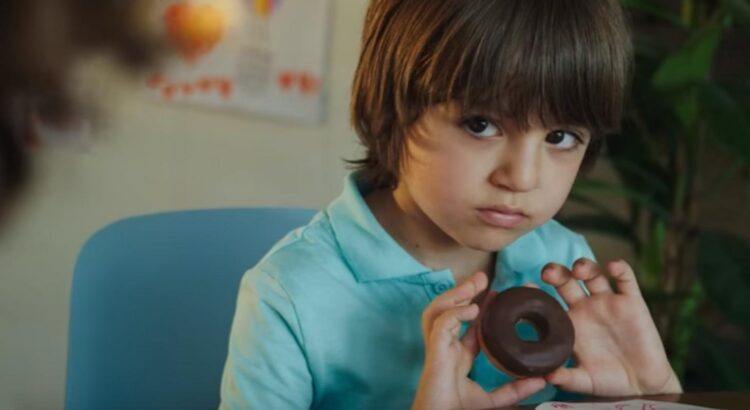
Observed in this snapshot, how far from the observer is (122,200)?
198cm

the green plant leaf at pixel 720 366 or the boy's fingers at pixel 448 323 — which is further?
the green plant leaf at pixel 720 366

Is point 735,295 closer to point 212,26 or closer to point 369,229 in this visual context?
point 369,229

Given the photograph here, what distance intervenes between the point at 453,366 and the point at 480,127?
190 mm

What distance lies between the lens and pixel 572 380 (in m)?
0.83

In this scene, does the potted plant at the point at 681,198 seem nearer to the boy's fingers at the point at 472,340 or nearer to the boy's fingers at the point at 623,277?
the boy's fingers at the point at 623,277

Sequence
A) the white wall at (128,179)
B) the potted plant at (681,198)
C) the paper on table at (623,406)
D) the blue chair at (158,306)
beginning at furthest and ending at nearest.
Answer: the white wall at (128,179)
the potted plant at (681,198)
the blue chair at (158,306)
the paper on table at (623,406)

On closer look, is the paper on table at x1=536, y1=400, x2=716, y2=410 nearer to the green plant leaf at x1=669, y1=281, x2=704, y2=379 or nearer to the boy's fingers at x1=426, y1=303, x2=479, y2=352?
the boy's fingers at x1=426, y1=303, x2=479, y2=352

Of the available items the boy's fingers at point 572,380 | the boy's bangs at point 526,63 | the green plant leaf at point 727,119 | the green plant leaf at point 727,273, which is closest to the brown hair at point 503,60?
the boy's bangs at point 526,63

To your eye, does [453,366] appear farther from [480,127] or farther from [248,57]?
[248,57]

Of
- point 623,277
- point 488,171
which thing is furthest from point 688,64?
point 488,171

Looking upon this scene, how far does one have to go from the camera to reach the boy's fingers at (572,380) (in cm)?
81

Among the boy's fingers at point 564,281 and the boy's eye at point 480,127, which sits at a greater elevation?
the boy's eye at point 480,127

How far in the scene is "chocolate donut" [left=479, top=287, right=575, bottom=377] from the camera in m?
0.77

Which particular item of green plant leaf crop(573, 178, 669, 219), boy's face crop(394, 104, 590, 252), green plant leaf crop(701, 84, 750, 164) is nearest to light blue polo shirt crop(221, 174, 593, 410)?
boy's face crop(394, 104, 590, 252)
